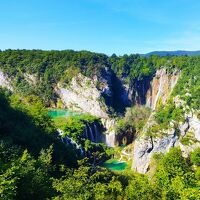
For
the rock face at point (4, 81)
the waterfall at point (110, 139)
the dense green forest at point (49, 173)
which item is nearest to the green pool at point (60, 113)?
the waterfall at point (110, 139)

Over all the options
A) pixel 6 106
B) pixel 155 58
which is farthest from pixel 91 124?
pixel 155 58

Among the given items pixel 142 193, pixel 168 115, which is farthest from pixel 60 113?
pixel 142 193

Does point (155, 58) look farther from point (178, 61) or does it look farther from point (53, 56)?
point (53, 56)

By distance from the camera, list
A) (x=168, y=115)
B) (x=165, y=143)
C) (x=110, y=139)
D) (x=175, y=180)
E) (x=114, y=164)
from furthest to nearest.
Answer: (x=110, y=139) < (x=168, y=115) < (x=114, y=164) < (x=165, y=143) < (x=175, y=180)

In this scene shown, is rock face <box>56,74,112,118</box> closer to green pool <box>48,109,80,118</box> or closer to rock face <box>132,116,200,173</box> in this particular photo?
green pool <box>48,109,80,118</box>

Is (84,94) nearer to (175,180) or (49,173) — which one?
(175,180)

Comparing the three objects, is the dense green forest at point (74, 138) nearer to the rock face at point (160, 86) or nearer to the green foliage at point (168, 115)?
the green foliage at point (168, 115)

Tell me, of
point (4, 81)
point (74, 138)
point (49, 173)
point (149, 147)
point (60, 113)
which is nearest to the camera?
point (49, 173)
